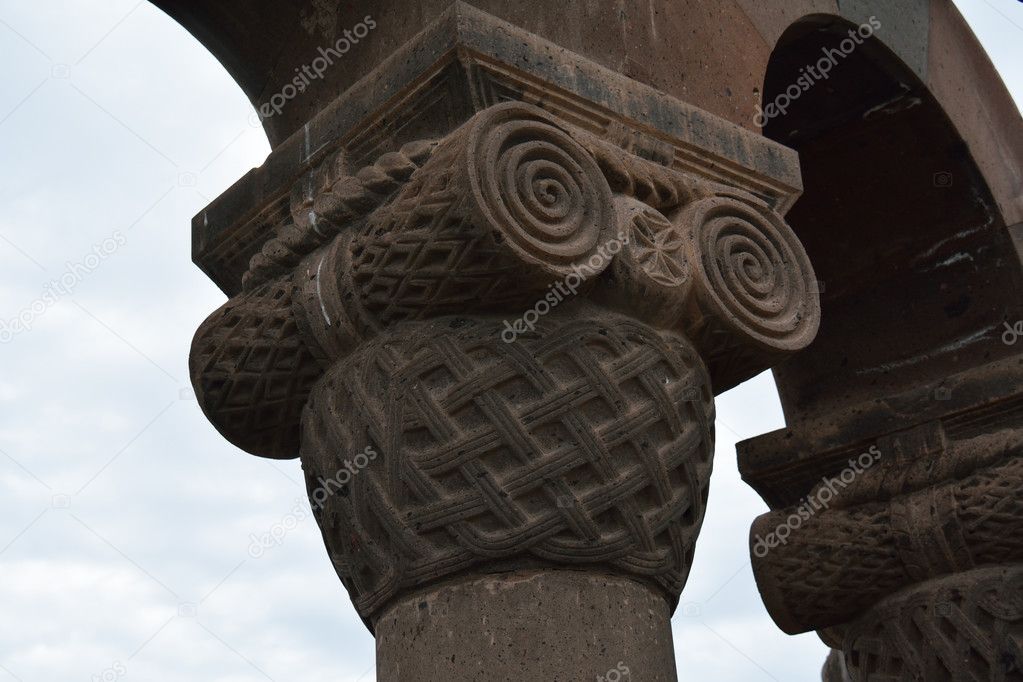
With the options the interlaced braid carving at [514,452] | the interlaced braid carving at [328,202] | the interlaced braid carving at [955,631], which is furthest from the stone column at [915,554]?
the interlaced braid carving at [328,202]

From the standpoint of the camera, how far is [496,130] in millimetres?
2074

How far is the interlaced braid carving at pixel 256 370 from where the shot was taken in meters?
2.35

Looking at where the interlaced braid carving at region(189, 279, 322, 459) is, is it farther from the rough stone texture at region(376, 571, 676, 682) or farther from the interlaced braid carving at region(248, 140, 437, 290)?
the rough stone texture at region(376, 571, 676, 682)

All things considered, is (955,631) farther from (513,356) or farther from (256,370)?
(256,370)

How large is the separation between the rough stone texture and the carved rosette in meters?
0.03

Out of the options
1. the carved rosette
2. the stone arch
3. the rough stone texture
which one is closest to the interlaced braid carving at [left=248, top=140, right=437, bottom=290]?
the carved rosette

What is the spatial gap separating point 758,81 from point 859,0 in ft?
2.39

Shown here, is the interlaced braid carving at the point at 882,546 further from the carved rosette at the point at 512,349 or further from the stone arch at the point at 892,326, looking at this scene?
the carved rosette at the point at 512,349

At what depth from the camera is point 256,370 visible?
2375 mm

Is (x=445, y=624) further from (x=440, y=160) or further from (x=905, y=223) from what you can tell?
(x=905, y=223)

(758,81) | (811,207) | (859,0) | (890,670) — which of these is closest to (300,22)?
(758,81)

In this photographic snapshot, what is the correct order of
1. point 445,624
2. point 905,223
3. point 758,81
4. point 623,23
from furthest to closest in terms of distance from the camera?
point 905,223 → point 758,81 → point 623,23 → point 445,624

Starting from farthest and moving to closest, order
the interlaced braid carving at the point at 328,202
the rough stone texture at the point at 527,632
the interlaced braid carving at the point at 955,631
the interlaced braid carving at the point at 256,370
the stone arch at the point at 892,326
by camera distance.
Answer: the stone arch at the point at 892,326 < the interlaced braid carving at the point at 955,631 < the interlaced braid carving at the point at 256,370 < the interlaced braid carving at the point at 328,202 < the rough stone texture at the point at 527,632

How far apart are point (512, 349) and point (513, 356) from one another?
1 centimetres
